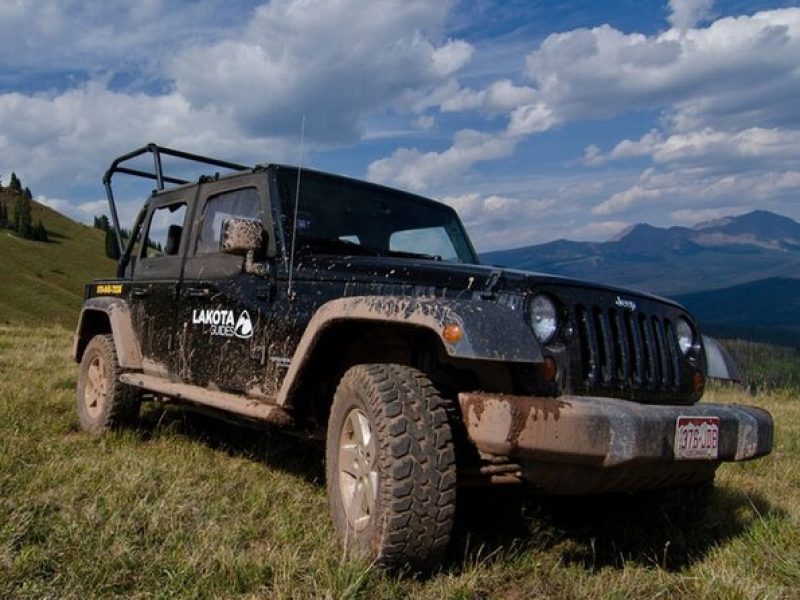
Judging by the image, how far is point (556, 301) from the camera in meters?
3.15

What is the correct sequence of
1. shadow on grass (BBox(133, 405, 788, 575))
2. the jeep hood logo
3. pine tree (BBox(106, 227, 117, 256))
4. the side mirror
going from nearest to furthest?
the jeep hood logo, shadow on grass (BBox(133, 405, 788, 575)), the side mirror, pine tree (BBox(106, 227, 117, 256))

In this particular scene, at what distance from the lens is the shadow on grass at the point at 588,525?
11.4 ft

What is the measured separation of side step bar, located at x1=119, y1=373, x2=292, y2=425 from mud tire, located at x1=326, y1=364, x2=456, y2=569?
0.77 meters

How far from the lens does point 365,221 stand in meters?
4.53

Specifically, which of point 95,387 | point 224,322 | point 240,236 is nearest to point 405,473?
point 240,236

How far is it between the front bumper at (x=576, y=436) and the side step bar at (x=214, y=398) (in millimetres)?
1183

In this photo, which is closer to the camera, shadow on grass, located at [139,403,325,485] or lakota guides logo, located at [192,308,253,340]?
lakota guides logo, located at [192,308,253,340]

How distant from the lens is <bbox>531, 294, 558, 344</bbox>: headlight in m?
3.05

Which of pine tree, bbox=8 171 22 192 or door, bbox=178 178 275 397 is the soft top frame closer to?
door, bbox=178 178 275 397

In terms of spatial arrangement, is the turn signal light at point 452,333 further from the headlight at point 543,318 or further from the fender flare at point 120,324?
the fender flare at point 120,324

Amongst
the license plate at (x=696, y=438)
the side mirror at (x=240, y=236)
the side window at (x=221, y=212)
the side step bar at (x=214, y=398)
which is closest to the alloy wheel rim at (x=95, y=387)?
the side step bar at (x=214, y=398)

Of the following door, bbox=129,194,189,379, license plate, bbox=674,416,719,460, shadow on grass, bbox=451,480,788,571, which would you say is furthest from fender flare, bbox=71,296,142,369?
license plate, bbox=674,416,719,460

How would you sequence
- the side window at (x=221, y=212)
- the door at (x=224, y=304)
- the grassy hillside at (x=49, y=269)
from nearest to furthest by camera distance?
the door at (x=224, y=304), the side window at (x=221, y=212), the grassy hillside at (x=49, y=269)

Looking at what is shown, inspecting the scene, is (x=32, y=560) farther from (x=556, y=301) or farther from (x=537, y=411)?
(x=556, y=301)
